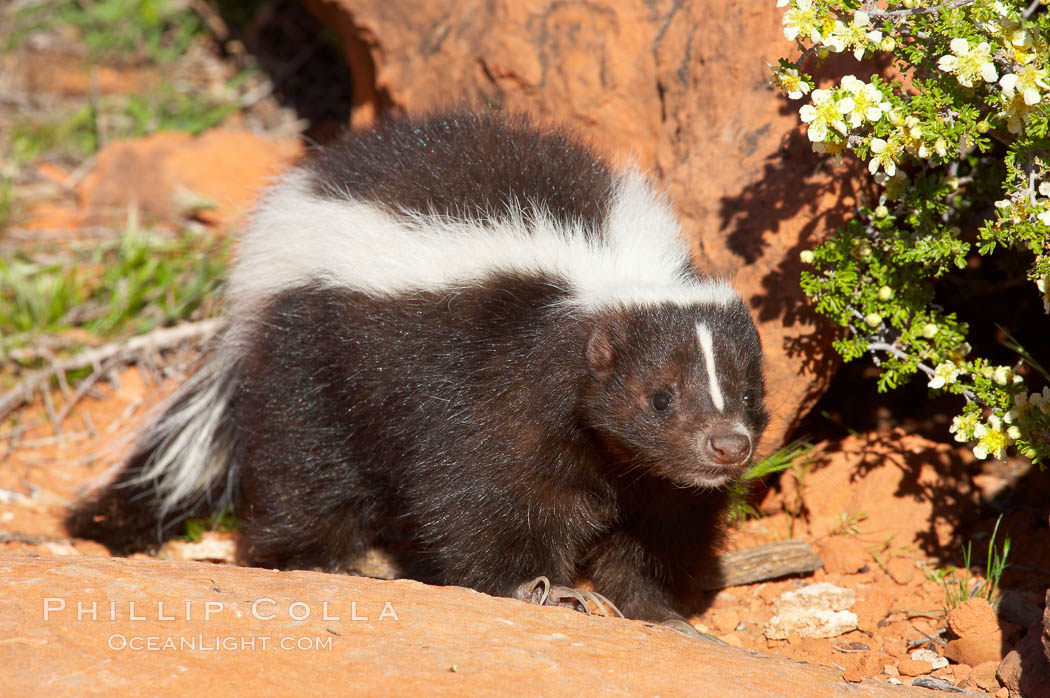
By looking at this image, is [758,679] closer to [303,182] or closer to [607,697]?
[607,697]

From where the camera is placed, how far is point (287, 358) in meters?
4.84

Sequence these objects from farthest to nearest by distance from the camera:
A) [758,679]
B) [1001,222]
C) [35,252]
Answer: [35,252], [1001,222], [758,679]

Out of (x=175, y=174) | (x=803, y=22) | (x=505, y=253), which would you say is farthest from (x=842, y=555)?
(x=175, y=174)

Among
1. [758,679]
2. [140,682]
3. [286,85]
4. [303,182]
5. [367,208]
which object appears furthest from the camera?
[286,85]

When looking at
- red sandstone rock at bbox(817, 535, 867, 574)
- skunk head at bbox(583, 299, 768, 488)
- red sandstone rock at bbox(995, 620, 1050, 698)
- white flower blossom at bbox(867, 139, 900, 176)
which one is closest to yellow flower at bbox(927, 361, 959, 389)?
skunk head at bbox(583, 299, 768, 488)

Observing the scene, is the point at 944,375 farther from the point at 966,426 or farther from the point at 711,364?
the point at 711,364

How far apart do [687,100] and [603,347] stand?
194 centimetres

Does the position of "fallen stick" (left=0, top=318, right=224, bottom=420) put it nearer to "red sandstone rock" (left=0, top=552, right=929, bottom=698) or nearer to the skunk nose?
"red sandstone rock" (left=0, top=552, right=929, bottom=698)

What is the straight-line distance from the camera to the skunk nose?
3971 millimetres

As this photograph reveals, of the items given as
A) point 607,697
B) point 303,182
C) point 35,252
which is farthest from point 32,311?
point 607,697

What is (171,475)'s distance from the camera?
572 centimetres

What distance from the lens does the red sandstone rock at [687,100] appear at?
16.6 feet

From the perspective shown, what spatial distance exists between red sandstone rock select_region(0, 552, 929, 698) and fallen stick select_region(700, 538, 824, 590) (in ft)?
4.09

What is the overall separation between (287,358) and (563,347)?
1313mm
